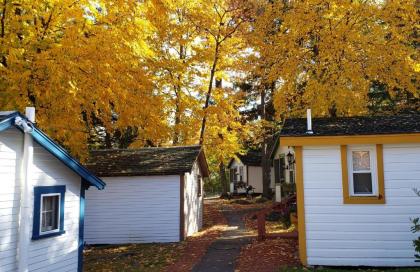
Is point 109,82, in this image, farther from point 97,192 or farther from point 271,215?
point 271,215

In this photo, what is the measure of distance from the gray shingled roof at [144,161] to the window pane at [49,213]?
7033 millimetres

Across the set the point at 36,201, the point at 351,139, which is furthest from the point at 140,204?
the point at 351,139

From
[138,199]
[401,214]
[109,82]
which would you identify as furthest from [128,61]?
[401,214]

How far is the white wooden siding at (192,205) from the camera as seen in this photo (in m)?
17.5

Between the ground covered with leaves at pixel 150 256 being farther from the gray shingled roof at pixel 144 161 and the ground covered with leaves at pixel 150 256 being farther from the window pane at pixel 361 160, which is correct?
the window pane at pixel 361 160

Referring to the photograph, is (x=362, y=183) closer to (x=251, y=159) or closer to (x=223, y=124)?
(x=223, y=124)

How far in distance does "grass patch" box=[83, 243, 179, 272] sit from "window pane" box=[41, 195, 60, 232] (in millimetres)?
3303

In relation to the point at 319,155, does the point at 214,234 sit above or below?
below

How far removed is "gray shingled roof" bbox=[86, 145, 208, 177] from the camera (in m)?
16.7

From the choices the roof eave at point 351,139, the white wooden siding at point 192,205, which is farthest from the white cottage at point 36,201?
the white wooden siding at point 192,205

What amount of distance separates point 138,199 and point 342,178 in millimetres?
9043

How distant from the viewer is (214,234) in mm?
17734

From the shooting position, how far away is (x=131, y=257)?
544 inches

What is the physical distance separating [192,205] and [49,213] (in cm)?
982
